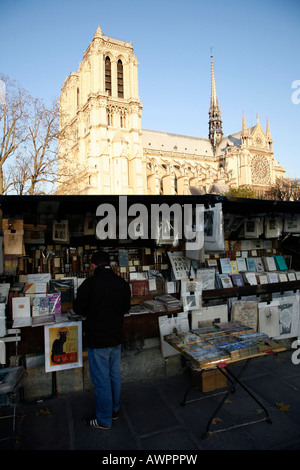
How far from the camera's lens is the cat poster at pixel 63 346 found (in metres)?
3.93

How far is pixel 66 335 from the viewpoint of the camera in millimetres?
4012

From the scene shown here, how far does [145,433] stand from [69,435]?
0.81 meters

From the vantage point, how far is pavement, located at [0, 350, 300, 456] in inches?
118

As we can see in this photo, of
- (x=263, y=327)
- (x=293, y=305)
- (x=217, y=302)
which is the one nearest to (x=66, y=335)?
(x=217, y=302)

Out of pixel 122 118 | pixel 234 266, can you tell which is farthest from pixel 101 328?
pixel 122 118

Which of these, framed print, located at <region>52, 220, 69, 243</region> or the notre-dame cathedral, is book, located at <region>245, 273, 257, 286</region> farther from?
the notre-dame cathedral

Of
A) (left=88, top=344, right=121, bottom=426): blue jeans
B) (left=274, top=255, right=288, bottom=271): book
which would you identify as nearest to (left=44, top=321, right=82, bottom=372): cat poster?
(left=88, top=344, right=121, bottom=426): blue jeans

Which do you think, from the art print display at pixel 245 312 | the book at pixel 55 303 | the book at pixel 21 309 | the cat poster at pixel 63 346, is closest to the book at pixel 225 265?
the art print display at pixel 245 312

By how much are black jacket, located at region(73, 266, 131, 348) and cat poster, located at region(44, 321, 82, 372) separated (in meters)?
0.84

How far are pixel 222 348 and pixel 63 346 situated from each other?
207 centimetres

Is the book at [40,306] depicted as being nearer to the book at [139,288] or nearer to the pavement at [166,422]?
the pavement at [166,422]

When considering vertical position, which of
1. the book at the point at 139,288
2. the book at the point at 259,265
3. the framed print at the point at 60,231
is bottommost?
the book at the point at 139,288

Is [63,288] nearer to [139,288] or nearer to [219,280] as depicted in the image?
[139,288]

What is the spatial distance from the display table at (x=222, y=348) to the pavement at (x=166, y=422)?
0.39ft
